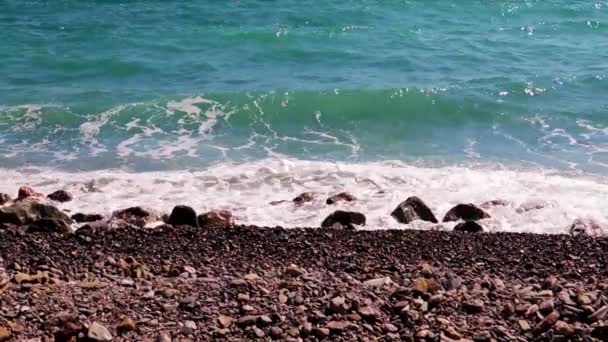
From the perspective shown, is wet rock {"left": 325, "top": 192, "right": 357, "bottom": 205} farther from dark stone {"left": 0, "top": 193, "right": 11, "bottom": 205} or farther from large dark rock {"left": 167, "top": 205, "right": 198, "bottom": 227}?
dark stone {"left": 0, "top": 193, "right": 11, "bottom": 205}

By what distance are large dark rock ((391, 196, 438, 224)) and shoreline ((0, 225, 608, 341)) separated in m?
1.15

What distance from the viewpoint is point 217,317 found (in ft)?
21.7

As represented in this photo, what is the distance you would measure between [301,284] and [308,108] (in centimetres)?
1082

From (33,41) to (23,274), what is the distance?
18442 mm

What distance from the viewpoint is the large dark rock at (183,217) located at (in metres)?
10.3

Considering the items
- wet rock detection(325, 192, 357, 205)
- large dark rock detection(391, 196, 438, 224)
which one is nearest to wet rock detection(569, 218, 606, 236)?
large dark rock detection(391, 196, 438, 224)

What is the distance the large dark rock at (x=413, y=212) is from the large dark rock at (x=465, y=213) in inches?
9.5

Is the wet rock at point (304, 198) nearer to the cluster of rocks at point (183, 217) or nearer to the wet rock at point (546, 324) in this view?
the cluster of rocks at point (183, 217)

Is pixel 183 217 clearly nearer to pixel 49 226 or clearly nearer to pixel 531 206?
pixel 49 226

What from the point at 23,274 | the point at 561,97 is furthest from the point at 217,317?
the point at 561,97

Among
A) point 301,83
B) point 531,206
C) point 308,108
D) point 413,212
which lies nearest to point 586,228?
point 531,206

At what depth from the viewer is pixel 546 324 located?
6.44m

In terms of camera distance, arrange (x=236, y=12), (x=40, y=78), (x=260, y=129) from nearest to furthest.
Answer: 1. (x=260, y=129)
2. (x=40, y=78)
3. (x=236, y=12)

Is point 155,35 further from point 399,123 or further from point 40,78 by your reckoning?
point 399,123
